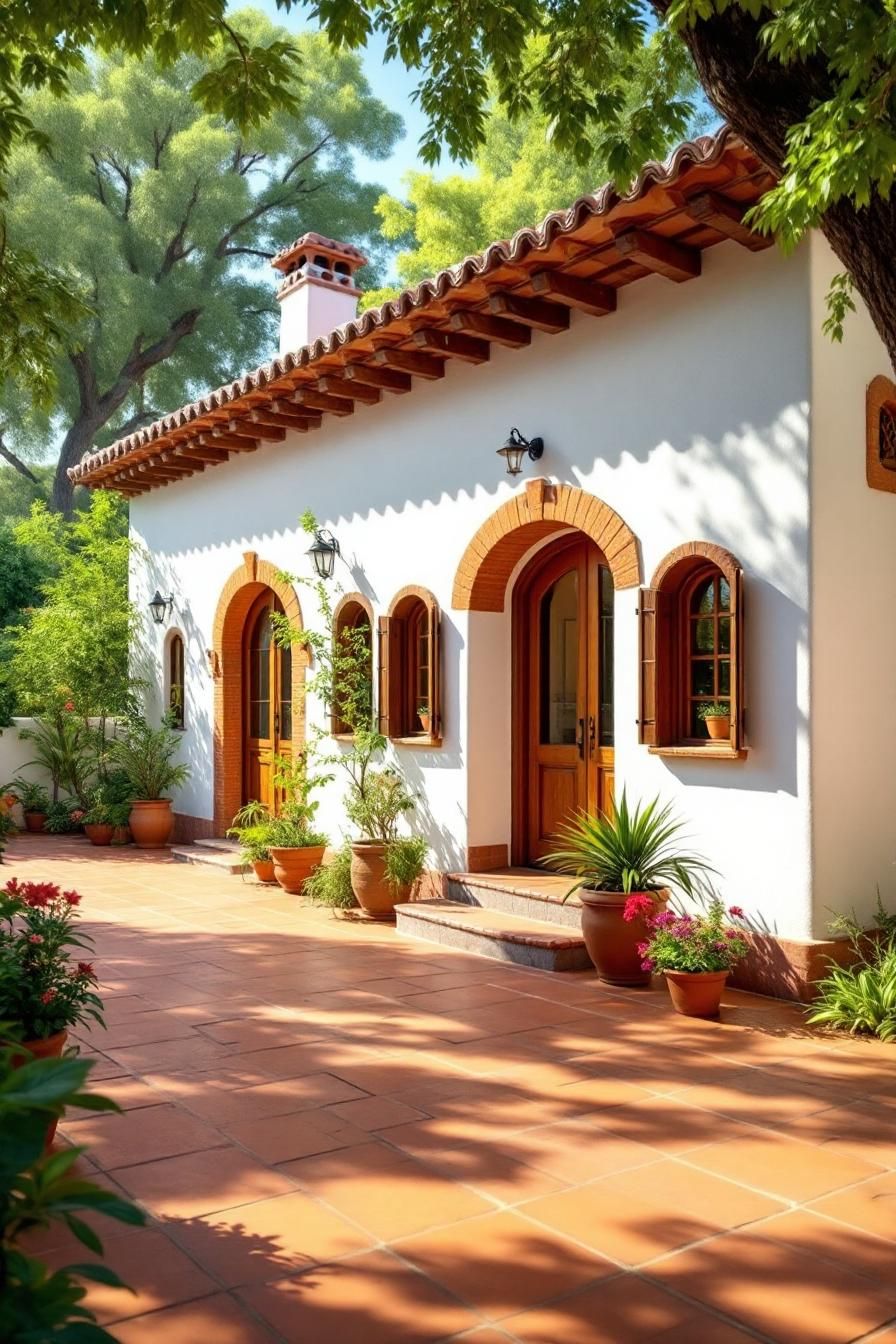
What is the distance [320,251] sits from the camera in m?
12.3

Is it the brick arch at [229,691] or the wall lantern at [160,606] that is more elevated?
the wall lantern at [160,606]

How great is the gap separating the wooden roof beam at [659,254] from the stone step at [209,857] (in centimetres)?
673

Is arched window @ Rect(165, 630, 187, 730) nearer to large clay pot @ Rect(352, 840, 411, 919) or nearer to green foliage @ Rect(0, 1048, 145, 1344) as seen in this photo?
large clay pot @ Rect(352, 840, 411, 919)

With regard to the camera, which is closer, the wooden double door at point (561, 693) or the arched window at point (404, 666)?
the wooden double door at point (561, 693)

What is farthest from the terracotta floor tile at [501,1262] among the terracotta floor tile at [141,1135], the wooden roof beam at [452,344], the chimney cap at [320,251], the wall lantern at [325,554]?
the chimney cap at [320,251]

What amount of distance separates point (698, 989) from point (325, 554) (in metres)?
5.58

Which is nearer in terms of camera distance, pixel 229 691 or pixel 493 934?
pixel 493 934

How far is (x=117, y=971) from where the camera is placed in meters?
6.79

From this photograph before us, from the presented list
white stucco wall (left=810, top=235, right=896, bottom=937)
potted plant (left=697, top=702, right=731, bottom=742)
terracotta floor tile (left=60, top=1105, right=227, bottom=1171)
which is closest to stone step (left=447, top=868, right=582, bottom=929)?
potted plant (left=697, top=702, right=731, bottom=742)

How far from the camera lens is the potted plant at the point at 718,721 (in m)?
6.50

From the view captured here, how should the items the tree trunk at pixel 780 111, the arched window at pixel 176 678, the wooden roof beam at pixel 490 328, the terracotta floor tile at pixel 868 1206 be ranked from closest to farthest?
the terracotta floor tile at pixel 868 1206 → the tree trunk at pixel 780 111 → the wooden roof beam at pixel 490 328 → the arched window at pixel 176 678

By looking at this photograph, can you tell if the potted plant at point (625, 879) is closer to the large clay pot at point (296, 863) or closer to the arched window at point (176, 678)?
the large clay pot at point (296, 863)

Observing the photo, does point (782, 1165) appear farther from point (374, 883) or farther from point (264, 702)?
point (264, 702)

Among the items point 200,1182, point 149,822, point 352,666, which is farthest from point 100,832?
point 200,1182
